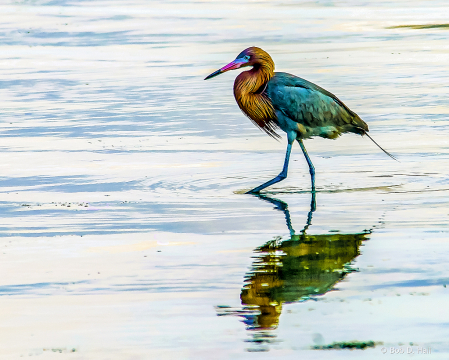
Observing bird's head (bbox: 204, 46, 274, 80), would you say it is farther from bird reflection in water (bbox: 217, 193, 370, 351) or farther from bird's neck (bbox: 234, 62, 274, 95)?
bird reflection in water (bbox: 217, 193, 370, 351)

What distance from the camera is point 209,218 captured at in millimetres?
8828

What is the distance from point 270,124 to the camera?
35.3 ft

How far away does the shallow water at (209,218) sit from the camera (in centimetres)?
588

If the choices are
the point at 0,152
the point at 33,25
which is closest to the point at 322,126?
the point at 0,152

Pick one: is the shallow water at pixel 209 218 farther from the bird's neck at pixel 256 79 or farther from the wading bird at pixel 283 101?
the bird's neck at pixel 256 79

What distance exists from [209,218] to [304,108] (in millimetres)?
2099

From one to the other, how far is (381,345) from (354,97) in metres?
11.1

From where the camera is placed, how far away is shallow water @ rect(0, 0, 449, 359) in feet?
19.3

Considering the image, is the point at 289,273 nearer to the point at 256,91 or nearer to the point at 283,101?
the point at 283,101

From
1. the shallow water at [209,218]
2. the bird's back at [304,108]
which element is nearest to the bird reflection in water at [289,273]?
the shallow water at [209,218]

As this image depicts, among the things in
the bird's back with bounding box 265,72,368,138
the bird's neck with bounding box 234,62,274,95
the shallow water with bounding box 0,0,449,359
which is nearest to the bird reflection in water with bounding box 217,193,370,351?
the shallow water with bounding box 0,0,449,359

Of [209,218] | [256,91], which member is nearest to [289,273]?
[209,218]

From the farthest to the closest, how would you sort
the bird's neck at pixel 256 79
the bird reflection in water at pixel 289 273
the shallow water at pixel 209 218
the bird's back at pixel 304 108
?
the bird's neck at pixel 256 79 < the bird's back at pixel 304 108 < the bird reflection in water at pixel 289 273 < the shallow water at pixel 209 218

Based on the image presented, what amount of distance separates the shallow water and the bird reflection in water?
0.6 inches
